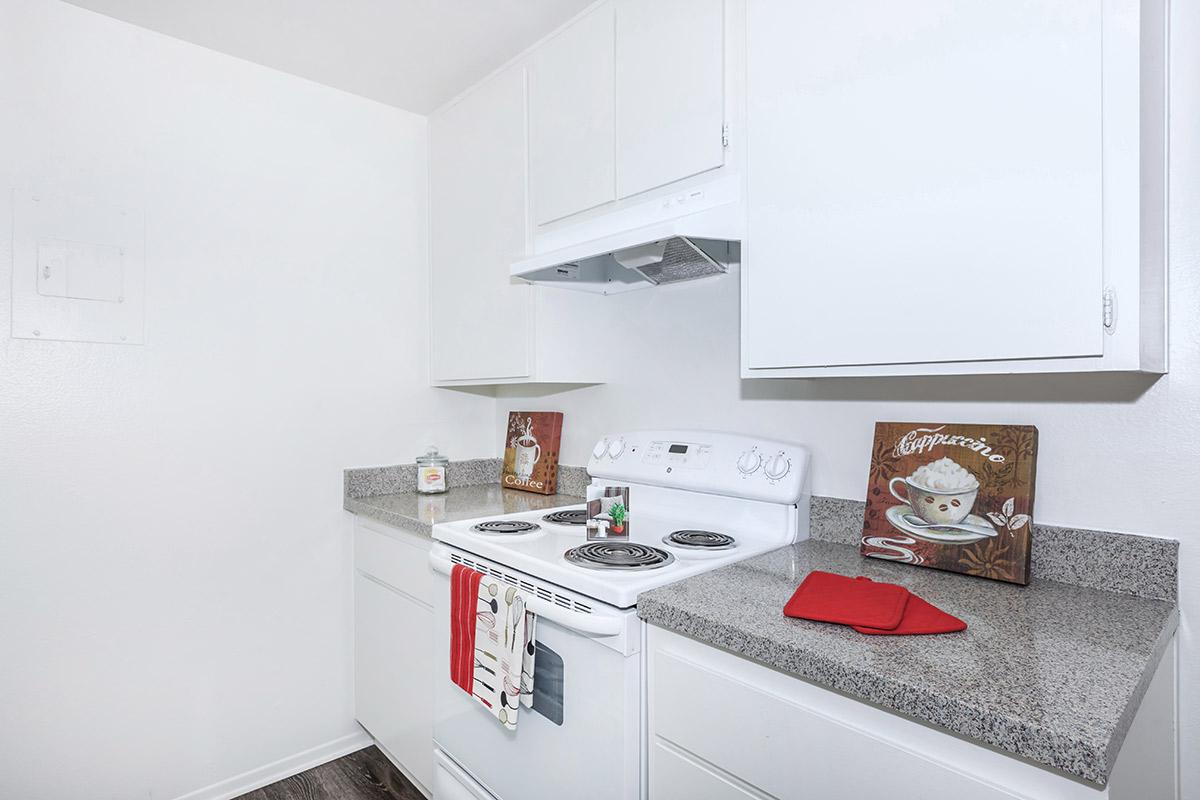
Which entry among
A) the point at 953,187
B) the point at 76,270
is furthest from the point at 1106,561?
the point at 76,270

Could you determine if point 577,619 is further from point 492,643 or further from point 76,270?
point 76,270

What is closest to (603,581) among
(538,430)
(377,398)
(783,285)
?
(783,285)

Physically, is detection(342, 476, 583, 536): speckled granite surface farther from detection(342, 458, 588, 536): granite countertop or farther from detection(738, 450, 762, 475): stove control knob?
detection(738, 450, 762, 475): stove control knob

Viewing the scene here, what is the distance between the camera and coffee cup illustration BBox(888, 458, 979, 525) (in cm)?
134

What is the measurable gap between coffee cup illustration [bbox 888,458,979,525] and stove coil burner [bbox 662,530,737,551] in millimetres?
405

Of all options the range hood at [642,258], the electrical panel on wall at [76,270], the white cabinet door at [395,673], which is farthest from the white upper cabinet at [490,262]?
the electrical panel on wall at [76,270]

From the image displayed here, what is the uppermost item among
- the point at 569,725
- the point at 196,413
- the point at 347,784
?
the point at 196,413

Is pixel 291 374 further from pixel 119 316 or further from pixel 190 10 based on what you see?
pixel 190 10

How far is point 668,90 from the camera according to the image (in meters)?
1.56

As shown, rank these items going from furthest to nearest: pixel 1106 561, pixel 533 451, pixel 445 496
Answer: pixel 533 451
pixel 445 496
pixel 1106 561

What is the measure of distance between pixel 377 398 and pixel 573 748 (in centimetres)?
154

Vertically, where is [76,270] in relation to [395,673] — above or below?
above

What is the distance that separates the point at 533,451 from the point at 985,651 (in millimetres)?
1800

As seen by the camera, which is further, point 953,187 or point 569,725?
point 569,725
